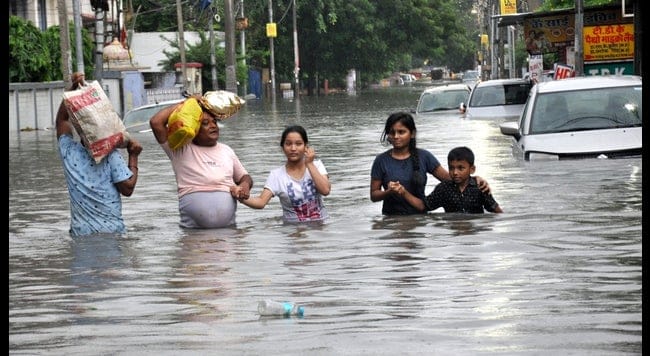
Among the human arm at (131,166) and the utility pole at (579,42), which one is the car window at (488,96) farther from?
the human arm at (131,166)

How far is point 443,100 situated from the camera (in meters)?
40.0

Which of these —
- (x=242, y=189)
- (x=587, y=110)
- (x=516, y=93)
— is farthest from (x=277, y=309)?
(x=516, y=93)

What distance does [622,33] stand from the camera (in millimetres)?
37406

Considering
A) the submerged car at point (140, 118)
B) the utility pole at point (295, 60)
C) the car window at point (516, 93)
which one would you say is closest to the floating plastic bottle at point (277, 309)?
the car window at point (516, 93)

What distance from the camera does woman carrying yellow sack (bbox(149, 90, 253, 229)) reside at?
41.6ft

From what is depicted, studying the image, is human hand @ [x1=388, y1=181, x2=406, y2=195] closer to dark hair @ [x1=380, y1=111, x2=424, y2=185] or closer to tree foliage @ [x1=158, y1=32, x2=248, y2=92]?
dark hair @ [x1=380, y1=111, x2=424, y2=185]

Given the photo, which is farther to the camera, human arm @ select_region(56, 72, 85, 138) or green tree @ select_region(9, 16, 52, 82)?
green tree @ select_region(9, 16, 52, 82)

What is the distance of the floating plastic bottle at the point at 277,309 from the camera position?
7.78 metres

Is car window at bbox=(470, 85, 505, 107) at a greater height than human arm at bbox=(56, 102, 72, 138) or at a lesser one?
lesser

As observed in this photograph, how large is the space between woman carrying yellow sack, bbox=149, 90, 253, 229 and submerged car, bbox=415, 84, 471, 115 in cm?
2609

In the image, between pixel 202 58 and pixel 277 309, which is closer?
pixel 277 309

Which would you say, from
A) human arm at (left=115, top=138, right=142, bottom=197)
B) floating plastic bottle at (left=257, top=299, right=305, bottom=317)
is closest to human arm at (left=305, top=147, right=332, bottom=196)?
human arm at (left=115, top=138, right=142, bottom=197)

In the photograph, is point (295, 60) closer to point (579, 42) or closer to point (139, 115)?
point (139, 115)

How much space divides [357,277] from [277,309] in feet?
6.37
